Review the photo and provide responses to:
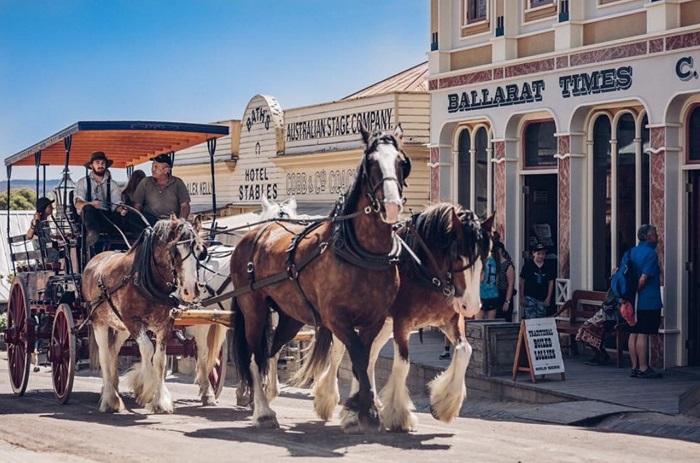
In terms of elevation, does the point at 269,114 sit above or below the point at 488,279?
above

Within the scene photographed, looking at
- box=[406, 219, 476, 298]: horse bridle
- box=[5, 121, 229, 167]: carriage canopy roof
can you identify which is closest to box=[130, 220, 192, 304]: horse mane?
box=[5, 121, 229, 167]: carriage canopy roof

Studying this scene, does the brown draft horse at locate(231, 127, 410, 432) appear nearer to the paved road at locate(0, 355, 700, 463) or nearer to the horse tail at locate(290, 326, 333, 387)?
the horse tail at locate(290, 326, 333, 387)

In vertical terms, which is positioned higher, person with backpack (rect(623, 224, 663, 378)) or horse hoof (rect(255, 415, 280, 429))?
person with backpack (rect(623, 224, 663, 378))

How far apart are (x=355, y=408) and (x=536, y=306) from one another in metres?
7.25

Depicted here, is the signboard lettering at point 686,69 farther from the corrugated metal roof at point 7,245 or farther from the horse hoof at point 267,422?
the corrugated metal roof at point 7,245

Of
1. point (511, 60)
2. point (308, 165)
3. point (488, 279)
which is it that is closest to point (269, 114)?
point (308, 165)

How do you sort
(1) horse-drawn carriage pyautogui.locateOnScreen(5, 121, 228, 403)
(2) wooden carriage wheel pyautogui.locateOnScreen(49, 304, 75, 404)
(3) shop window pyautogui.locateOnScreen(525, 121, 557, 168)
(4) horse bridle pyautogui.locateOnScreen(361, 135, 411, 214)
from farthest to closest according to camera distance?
(3) shop window pyautogui.locateOnScreen(525, 121, 557, 168)
(1) horse-drawn carriage pyautogui.locateOnScreen(5, 121, 228, 403)
(2) wooden carriage wheel pyautogui.locateOnScreen(49, 304, 75, 404)
(4) horse bridle pyautogui.locateOnScreen(361, 135, 411, 214)

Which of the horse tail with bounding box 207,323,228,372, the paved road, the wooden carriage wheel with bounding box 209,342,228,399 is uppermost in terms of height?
the horse tail with bounding box 207,323,228,372

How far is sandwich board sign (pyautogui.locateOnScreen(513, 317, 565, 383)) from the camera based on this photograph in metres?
15.3

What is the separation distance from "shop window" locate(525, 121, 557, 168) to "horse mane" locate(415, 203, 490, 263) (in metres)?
8.28

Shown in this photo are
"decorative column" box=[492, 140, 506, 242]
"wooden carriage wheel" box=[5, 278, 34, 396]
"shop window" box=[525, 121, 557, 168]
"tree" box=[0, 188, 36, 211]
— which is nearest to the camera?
"wooden carriage wheel" box=[5, 278, 34, 396]

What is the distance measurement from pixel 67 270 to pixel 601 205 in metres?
7.59

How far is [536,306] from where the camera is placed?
17578 millimetres

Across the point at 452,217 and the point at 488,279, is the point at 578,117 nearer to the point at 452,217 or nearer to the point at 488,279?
the point at 488,279
